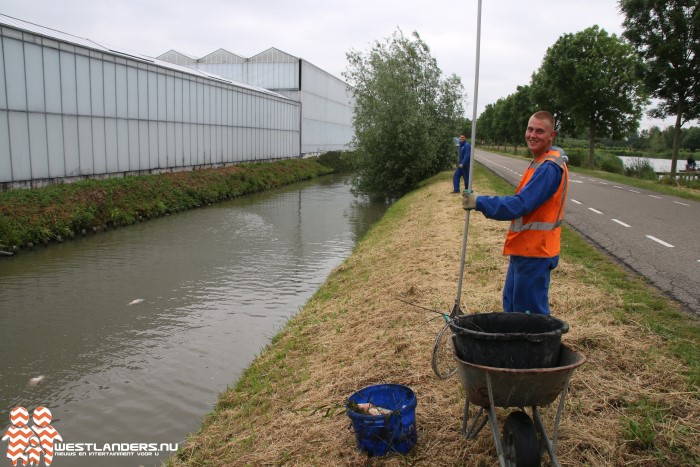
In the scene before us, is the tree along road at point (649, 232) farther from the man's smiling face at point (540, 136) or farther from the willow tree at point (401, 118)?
the willow tree at point (401, 118)

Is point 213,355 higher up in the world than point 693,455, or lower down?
lower down

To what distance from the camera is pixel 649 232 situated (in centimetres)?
1219

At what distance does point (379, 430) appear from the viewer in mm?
3775

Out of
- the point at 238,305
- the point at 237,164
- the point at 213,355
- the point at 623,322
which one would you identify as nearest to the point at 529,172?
the point at 623,322

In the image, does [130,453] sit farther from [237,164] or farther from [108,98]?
[237,164]

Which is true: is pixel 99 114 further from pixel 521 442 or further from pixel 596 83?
pixel 596 83

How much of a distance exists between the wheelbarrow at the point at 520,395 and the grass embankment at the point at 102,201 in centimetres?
1371

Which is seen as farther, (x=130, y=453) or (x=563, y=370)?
(x=130, y=453)

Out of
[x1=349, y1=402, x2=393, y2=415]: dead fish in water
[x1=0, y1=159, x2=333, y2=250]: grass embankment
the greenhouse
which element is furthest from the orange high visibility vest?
the greenhouse

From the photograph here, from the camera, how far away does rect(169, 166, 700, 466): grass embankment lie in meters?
3.82

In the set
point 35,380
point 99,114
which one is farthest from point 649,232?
point 99,114

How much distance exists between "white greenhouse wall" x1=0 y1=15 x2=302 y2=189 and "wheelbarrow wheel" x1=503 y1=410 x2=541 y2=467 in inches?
663

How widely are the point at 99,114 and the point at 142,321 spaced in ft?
48.2

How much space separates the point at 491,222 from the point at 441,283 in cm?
558
